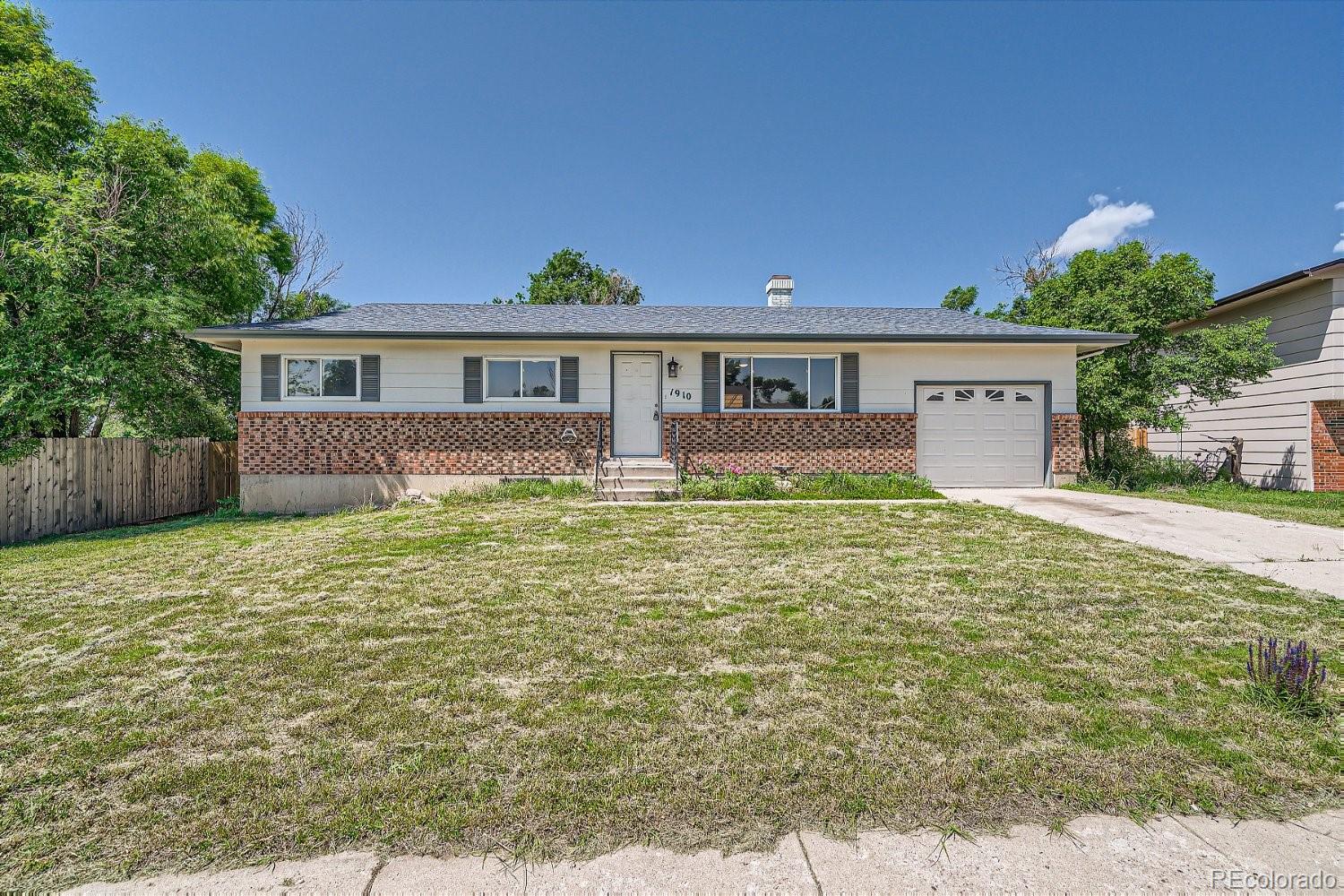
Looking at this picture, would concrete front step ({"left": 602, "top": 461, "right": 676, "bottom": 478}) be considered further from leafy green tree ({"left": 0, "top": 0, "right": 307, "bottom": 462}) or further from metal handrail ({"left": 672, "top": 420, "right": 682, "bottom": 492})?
leafy green tree ({"left": 0, "top": 0, "right": 307, "bottom": 462})

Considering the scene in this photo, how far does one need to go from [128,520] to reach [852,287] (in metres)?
23.8

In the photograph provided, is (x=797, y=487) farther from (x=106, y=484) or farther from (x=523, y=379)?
(x=106, y=484)

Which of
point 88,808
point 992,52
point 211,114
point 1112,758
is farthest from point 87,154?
point 992,52

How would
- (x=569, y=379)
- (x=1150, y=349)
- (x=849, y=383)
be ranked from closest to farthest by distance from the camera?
(x=569, y=379)
(x=849, y=383)
(x=1150, y=349)

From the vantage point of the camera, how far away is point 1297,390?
11.3 m

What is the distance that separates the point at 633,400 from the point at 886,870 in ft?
32.0

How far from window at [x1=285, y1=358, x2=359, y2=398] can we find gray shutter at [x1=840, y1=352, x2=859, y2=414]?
363 inches

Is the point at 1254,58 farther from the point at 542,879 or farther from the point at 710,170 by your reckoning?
the point at 542,879

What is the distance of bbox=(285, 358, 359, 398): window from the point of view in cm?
1055

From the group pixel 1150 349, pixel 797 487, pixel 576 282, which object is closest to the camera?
pixel 797 487

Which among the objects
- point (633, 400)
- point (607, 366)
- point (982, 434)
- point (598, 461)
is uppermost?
point (607, 366)

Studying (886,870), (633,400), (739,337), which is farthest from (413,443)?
(886,870)

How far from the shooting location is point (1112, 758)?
225 cm

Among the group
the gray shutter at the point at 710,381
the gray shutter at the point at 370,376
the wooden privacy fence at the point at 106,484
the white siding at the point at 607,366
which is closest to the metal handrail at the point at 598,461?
the white siding at the point at 607,366
